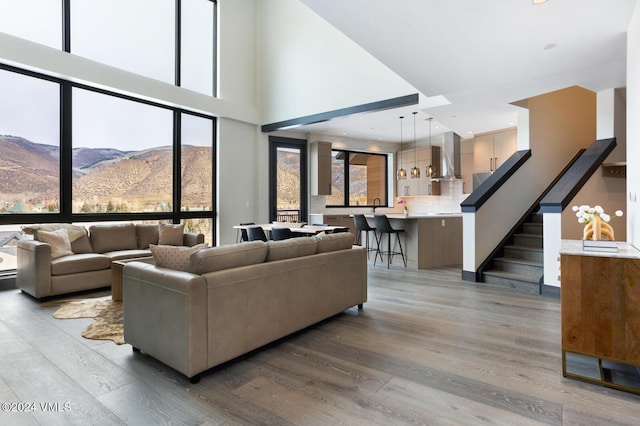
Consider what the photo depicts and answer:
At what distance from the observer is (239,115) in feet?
26.2

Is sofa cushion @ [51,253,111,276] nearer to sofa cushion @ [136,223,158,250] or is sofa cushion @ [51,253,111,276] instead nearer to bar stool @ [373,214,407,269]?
sofa cushion @ [136,223,158,250]

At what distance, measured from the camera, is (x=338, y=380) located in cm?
225

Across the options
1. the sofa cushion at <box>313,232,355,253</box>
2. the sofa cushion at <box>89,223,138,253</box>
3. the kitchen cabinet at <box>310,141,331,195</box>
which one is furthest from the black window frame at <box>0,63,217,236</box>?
the sofa cushion at <box>313,232,355,253</box>

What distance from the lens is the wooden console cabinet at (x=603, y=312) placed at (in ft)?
7.38

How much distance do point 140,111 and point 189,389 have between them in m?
5.86

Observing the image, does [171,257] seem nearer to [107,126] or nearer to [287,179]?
[107,126]

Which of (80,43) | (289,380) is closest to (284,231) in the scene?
(289,380)

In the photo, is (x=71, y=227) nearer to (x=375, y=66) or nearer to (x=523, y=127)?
(x=375, y=66)

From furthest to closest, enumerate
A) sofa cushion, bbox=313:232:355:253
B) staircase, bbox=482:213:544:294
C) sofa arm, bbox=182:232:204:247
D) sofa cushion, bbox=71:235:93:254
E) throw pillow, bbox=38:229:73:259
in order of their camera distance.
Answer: sofa arm, bbox=182:232:204:247 < sofa cushion, bbox=71:235:93:254 < staircase, bbox=482:213:544:294 < throw pillow, bbox=38:229:73:259 < sofa cushion, bbox=313:232:355:253

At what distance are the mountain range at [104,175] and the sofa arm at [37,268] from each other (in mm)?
1220

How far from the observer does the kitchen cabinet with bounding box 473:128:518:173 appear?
7722mm

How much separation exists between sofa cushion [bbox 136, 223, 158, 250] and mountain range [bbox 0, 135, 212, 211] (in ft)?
2.72

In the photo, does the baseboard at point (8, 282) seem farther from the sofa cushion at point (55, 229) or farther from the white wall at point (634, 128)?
the white wall at point (634, 128)

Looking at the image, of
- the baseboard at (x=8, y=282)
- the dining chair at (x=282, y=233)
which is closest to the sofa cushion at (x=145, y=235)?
the baseboard at (x=8, y=282)
